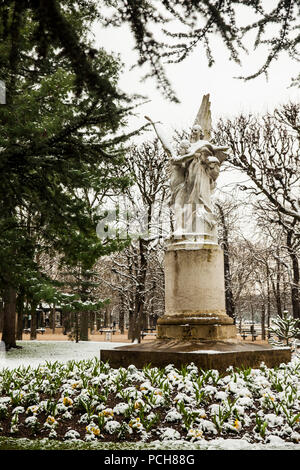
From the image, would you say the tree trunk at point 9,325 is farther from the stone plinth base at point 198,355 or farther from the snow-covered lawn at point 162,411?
the snow-covered lawn at point 162,411

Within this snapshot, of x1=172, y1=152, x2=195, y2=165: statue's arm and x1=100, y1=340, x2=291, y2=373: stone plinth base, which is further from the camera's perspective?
x1=172, y1=152, x2=195, y2=165: statue's arm

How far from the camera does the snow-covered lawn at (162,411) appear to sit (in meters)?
4.20

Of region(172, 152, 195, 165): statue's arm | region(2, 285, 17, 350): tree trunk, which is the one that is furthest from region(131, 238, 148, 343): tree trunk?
region(172, 152, 195, 165): statue's arm

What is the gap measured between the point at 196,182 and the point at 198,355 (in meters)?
3.77

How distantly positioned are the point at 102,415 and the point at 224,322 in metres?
3.59

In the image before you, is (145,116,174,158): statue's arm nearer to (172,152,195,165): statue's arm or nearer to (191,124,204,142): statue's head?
(172,152,195,165): statue's arm

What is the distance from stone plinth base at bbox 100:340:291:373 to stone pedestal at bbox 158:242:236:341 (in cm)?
29

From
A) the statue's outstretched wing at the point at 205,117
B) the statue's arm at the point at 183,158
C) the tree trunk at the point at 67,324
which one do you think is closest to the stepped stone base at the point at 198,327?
the statue's arm at the point at 183,158

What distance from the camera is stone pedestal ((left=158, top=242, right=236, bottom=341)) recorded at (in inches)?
294

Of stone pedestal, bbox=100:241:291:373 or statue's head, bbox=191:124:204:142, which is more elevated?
statue's head, bbox=191:124:204:142

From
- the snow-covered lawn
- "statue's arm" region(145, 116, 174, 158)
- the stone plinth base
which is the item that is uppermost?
"statue's arm" region(145, 116, 174, 158)

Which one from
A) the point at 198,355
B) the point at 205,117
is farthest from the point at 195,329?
the point at 205,117

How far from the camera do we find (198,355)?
21.1ft

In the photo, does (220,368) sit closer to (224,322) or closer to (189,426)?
(224,322)
